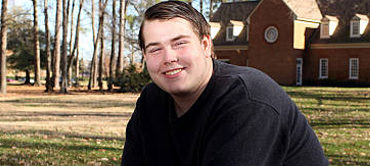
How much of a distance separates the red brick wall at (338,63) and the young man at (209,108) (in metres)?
36.9

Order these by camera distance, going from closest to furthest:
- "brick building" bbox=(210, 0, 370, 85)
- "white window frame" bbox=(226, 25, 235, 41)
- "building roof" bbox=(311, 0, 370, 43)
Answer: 1. "brick building" bbox=(210, 0, 370, 85)
2. "building roof" bbox=(311, 0, 370, 43)
3. "white window frame" bbox=(226, 25, 235, 41)

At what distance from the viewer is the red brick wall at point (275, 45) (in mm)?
39469

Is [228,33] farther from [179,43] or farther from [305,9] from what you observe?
[179,43]

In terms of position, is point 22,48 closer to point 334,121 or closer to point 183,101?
point 334,121

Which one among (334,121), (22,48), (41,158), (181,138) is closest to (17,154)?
(41,158)

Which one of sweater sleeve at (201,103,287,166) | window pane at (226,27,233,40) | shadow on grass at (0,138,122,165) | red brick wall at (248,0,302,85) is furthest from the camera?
window pane at (226,27,233,40)

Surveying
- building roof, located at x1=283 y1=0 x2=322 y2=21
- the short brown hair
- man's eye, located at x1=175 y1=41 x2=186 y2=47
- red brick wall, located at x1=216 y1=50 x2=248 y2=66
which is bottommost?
man's eye, located at x1=175 y1=41 x2=186 y2=47

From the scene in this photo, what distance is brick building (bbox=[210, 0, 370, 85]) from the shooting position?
38.4 m

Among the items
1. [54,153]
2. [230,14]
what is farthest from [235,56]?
[54,153]

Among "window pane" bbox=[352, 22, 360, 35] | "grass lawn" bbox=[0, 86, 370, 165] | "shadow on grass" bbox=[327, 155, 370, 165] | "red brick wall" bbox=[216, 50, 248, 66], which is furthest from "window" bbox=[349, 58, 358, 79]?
"shadow on grass" bbox=[327, 155, 370, 165]

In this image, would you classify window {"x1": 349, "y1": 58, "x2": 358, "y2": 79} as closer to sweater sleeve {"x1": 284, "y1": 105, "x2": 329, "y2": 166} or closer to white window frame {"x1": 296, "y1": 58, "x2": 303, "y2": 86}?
white window frame {"x1": 296, "y1": 58, "x2": 303, "y2": 86}

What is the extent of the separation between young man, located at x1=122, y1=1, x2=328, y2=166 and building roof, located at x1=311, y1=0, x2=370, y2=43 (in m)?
38.1

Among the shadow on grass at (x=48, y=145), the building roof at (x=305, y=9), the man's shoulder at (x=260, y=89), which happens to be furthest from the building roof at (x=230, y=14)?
the man's shoulder at (x=260, y=89)

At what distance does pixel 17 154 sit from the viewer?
802 centimetres
